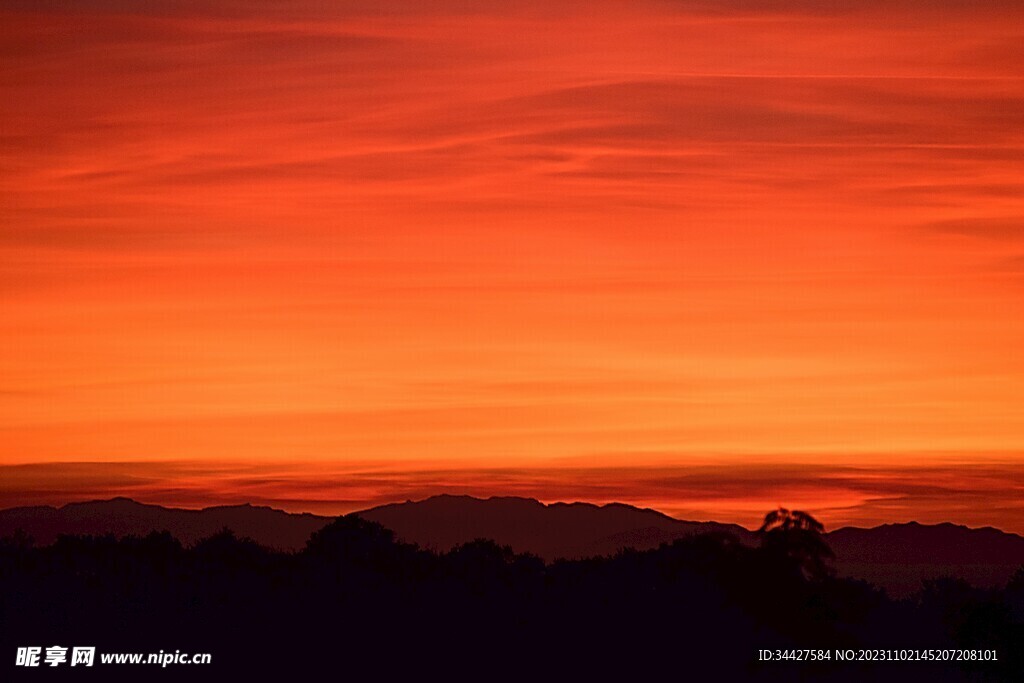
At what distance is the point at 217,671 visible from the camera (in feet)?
206

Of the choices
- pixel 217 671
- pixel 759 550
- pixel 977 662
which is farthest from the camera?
pixel 217 671

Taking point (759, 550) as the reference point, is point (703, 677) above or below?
below

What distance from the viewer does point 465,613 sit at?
232 feet

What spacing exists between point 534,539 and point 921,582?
60.5ft

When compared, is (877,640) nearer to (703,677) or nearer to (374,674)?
(703,677)

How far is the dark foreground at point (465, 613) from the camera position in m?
58.3

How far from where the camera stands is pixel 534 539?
85.5 meters

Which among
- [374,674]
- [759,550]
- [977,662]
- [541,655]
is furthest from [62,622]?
[977,662]

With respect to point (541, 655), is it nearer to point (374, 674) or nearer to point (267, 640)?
point (374, 674)

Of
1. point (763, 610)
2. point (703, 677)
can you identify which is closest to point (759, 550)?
point (763, 610)

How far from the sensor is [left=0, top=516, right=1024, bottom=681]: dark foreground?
191 feet

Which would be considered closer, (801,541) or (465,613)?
(801,541)

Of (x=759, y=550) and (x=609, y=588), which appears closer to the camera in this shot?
(x=759, y=550)

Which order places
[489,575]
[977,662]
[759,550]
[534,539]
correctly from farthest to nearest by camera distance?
1. [534,539]
2. [489,575]
3. [759,550]
4. [977,662]
